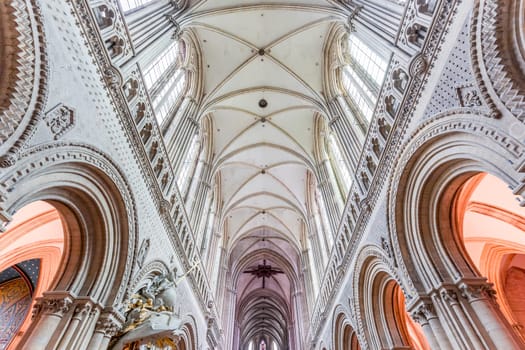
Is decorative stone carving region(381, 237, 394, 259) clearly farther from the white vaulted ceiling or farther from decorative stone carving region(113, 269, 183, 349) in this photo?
the white vaulted ceiling

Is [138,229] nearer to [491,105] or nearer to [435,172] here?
[435,172]

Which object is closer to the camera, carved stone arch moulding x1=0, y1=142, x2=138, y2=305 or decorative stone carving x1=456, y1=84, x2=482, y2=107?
carved stone arch moulding x1=0, y1=142, x2=138, y2=305

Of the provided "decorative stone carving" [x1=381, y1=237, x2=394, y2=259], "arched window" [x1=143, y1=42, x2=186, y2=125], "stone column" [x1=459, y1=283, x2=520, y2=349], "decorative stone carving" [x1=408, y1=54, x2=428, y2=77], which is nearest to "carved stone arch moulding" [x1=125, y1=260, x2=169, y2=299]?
"arched window" [x1=143, y1=42, x2=186, y2=125]

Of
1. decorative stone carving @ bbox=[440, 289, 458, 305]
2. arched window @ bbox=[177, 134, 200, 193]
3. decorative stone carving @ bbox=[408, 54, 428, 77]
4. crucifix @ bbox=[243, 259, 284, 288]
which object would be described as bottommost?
decorative stone carving @ bbox=[440, 289, 458, 305]

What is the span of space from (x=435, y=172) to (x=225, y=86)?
10758 mm

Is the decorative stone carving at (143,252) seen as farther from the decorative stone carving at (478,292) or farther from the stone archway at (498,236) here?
the stone archway at (498,236)

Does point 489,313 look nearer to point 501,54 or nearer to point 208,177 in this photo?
point 501,54

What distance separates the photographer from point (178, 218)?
31.1 ft

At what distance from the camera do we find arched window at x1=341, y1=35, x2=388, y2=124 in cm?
927

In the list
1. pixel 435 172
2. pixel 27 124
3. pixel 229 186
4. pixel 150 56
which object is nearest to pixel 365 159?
pixel 435 172

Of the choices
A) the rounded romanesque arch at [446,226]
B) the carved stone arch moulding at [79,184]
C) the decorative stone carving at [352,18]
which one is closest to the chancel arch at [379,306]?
the rounded romanesque arch at [446,226]

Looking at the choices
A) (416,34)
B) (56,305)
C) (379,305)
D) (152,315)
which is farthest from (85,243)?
(416,34)

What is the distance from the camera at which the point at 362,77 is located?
1046 centimetres

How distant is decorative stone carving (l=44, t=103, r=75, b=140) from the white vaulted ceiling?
7.11 m
